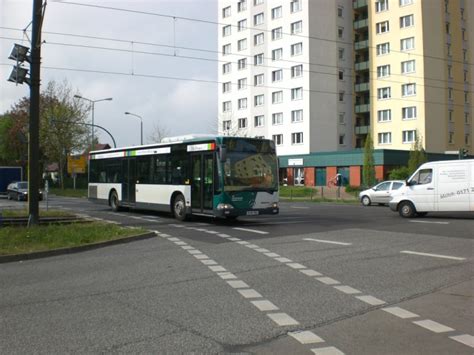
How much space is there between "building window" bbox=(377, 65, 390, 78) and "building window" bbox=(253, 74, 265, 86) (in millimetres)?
15281

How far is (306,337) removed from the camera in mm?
5414

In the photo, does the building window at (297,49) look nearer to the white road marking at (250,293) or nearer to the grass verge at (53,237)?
the grass verge at (53,237)

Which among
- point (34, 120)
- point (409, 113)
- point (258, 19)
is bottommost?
point (34, 120)

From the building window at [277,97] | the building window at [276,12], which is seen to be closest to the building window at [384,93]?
the building window at [277,97]

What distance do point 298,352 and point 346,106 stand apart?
6573 cm

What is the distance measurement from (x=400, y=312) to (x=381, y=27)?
212 ft

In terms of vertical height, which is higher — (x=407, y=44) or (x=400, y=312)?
(x=407, y=44)

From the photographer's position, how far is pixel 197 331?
18.4ft

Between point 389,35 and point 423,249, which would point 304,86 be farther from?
point 423,249

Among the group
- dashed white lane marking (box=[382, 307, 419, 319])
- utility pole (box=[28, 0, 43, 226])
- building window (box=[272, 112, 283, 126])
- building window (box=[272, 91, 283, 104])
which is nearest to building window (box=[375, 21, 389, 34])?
building window (box=[272, 91, 283, 104])

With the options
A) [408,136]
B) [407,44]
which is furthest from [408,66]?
[408,136]

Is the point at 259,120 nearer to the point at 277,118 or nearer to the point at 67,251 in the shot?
the point at 277,118

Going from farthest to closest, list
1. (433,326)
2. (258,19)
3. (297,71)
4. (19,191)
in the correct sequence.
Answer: (258,19)
(297,71)
(19,191)
(433,326)

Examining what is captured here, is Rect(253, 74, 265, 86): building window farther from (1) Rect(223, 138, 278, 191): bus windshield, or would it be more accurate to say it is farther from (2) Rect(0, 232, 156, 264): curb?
(2) Rect(0, 232, 156, 264): curb
